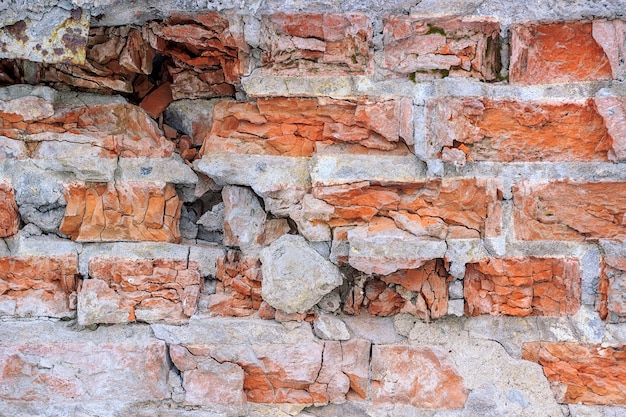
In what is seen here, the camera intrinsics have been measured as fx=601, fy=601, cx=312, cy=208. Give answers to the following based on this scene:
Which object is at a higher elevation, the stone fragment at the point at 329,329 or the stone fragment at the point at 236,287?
the stone fragment at the point at 236,287

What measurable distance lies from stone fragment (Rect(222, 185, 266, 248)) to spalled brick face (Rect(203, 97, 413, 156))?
0.11 metres

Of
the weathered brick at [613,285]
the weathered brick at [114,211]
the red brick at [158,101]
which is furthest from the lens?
the red brick at [158,101]

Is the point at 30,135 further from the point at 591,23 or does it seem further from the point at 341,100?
the point at 591,23

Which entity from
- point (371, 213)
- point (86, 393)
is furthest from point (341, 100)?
point (86, 393)

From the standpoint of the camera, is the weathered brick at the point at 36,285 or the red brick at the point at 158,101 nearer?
the weathered brick at the point at 36,285

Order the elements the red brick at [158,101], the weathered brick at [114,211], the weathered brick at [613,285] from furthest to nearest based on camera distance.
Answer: the red brick at [158,101], the weathered brick at [114,211], the weathered brick at [613,285]

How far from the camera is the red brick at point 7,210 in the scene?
4.67ft

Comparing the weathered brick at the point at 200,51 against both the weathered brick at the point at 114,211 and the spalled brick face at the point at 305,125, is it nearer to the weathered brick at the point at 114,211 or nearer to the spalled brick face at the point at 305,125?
the spalled brick face at the point at 305,125

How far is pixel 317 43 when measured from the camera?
4.50 feet

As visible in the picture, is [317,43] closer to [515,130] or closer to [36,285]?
[515,130]

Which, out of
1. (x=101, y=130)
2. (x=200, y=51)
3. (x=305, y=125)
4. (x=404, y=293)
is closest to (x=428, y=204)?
(x=404, y=293)

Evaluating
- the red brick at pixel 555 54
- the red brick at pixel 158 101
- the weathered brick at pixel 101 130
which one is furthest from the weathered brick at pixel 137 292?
the red brick at pixel 555 54

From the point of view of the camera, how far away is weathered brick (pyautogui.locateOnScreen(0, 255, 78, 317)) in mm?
1437

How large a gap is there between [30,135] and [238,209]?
0.53 meters
